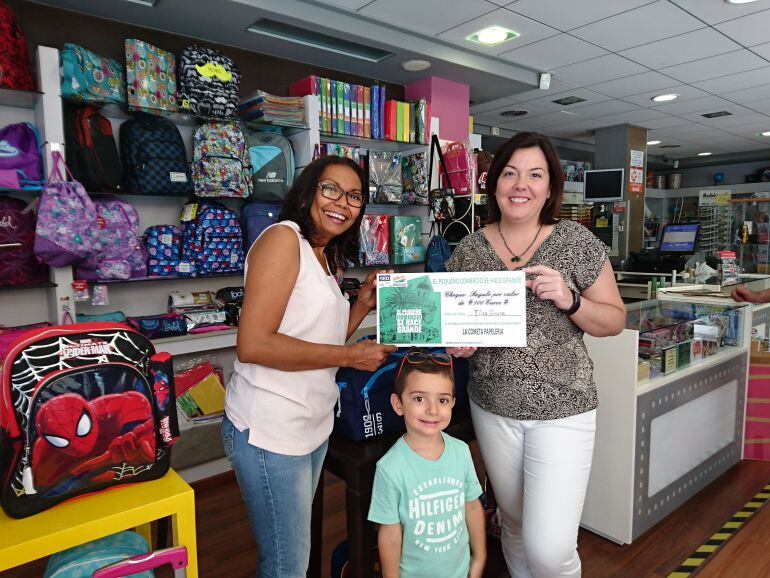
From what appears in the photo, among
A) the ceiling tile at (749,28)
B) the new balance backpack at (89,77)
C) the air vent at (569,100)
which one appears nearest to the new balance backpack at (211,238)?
the new balance backpack at (89,77)

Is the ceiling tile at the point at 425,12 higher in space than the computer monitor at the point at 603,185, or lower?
higher

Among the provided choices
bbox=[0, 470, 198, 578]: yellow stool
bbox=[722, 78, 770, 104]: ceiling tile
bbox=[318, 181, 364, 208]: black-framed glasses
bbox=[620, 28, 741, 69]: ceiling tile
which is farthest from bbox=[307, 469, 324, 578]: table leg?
bbox=[722, 78, 770, 104]: ceiling tile

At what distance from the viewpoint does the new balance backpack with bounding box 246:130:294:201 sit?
3.49 m

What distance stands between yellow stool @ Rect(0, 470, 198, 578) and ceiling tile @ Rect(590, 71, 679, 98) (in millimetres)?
5578

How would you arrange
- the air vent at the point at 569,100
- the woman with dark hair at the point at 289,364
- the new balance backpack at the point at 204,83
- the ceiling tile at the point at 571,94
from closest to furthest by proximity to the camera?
the woman with dark hair at the point at 289,364
the new balance backpack at the point at 204,83
the ceiling tile at the point at 571,94
the air vent at the point at 569,100

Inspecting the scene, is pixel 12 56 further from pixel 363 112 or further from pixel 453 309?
pixel 453 309

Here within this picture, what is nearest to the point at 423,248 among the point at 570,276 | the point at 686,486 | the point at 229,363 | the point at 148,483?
the point at 229,363

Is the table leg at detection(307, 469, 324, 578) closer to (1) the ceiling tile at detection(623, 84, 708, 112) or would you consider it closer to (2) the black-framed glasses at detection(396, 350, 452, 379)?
(2) the black-framed glasses at detection(396, 350, 452, 379)

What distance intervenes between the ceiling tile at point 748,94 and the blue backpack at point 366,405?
6201 mm

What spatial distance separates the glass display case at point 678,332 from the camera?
2.54m

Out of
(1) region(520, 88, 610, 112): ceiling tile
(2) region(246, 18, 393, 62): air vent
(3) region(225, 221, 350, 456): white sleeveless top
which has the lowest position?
(3) region(225, 221, 350, 456): white sleeveless top

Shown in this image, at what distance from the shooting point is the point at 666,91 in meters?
5.84

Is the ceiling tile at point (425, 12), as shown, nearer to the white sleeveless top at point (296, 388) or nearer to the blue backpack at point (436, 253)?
the blue backpack at point (436, 253)

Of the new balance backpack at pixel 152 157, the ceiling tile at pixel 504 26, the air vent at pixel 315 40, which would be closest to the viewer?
the new balance backpack at pixel 152 157
